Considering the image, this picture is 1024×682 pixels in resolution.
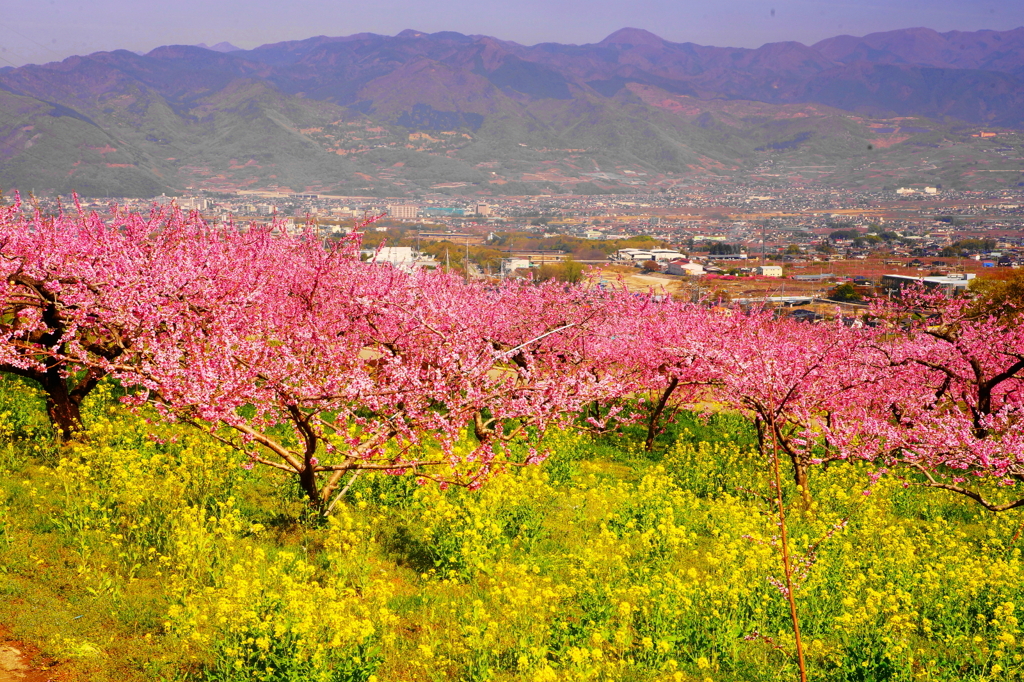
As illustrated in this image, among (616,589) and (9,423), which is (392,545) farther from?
(9,423)

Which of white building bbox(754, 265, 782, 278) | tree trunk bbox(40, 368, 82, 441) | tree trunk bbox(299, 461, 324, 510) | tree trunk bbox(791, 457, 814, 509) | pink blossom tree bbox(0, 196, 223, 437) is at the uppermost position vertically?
pink blossom tree bbox(0, 196, 223, 437)

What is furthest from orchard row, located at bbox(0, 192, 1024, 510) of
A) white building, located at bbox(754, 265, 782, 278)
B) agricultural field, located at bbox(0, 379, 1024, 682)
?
white building, located at bbox(754, 265, 782, 278)

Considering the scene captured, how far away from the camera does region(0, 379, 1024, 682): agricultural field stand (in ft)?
22.0

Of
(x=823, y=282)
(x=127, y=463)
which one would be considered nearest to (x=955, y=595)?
(x=127, y=463)

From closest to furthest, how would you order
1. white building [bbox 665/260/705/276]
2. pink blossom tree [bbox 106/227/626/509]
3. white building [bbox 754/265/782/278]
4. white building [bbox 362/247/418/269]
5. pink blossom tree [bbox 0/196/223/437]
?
pink blossom tree [bbox 106/227/626/509] < pink blossom tree [bbox 0/196/223/437] < white building [bbox 362/247/418/269] < white building [bbox 754/265/782/278] < white building [bbox 665/260/705/276]

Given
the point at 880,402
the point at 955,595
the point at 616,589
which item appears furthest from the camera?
the point at 880,402

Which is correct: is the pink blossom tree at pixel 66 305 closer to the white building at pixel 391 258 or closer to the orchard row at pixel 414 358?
the orchard row at pixel 414 358

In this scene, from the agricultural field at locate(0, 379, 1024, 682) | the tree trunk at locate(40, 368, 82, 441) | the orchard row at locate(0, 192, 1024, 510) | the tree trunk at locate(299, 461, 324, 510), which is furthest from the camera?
the tree trunk at locate(40, 368, 82, 441)

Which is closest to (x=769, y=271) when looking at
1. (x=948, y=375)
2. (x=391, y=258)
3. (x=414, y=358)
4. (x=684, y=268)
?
(x=684, y=268)

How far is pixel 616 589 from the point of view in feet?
26.1

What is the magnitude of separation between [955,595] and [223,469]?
9.55 metres

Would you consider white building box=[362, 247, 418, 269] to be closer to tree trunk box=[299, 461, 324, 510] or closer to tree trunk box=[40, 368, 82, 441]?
tree trunk box=[40, 368, 82, 441]

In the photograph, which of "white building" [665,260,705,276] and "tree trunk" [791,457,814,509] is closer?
"tree trunk" [791,457,814,509]

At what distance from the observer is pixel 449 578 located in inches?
337
